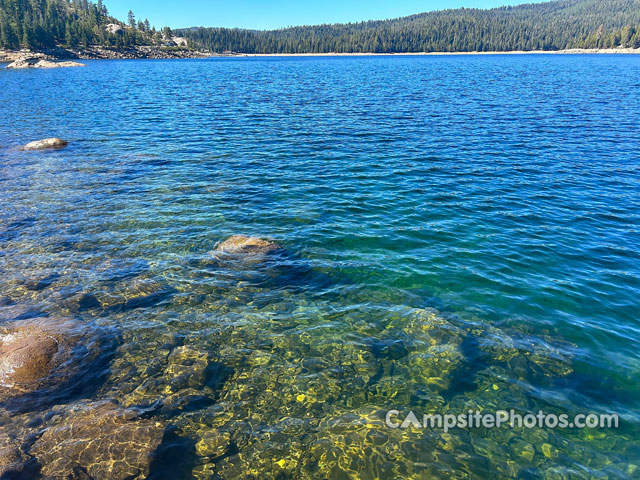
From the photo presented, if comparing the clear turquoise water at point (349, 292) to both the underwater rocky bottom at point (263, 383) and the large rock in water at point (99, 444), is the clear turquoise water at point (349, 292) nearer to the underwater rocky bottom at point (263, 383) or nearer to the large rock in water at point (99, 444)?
the underwater rocky bottom at point (263, 383)

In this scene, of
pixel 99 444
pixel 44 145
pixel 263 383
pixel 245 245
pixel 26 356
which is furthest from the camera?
pixel 44 145

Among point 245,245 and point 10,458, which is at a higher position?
point 245,245

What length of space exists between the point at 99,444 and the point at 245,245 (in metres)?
9.16

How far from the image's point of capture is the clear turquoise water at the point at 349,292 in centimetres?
794

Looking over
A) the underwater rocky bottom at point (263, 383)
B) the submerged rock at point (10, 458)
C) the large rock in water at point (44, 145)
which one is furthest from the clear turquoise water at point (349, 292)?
the large rock in water at point (44, 145)

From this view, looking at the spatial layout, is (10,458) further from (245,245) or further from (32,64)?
(32,64)

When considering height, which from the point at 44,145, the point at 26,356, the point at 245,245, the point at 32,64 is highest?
the point at 32,64

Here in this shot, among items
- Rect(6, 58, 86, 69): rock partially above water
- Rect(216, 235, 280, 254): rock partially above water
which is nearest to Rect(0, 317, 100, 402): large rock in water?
Rect(216, 235, 280, 254): rock partially above water

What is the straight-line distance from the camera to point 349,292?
1313cm

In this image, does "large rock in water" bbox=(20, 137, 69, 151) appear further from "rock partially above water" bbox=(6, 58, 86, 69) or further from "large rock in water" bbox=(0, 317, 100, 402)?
"rock partially above water" bbox=(6, 58, 86, 69)

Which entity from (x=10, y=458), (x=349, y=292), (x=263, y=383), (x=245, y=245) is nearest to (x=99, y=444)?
(x=10, y=458)

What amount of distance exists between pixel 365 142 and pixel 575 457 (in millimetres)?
28330

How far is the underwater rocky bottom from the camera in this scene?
7.38 meters

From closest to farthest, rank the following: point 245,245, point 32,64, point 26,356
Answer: point 26,356 → point 245,245 → point 32,64
